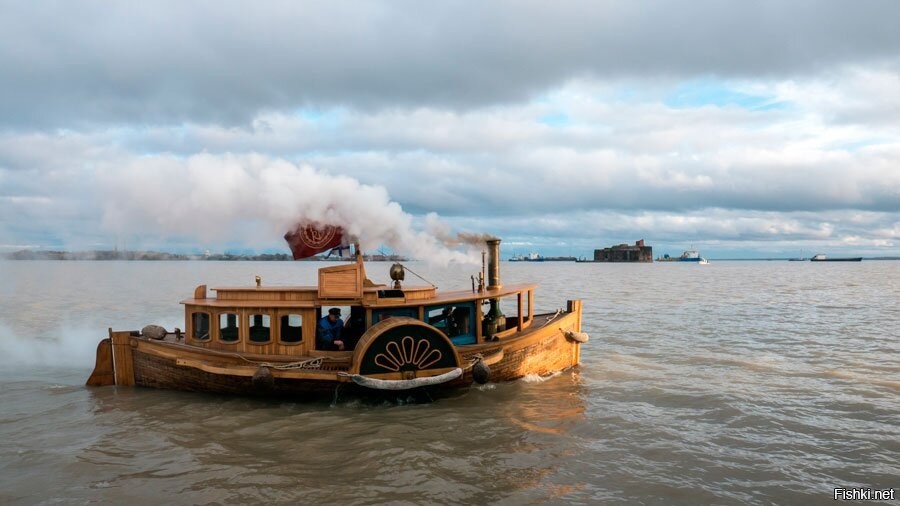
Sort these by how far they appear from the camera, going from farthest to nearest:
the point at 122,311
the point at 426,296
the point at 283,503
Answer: the point at 122,311 < the point at 426,296 < the point at 283,503

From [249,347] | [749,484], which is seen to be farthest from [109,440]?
[749,484]

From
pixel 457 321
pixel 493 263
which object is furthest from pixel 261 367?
pixel 493 263

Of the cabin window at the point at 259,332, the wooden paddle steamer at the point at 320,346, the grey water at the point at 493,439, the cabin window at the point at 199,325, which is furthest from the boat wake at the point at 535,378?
the cabin window at the point at 199,325

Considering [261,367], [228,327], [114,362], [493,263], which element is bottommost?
[114,362]

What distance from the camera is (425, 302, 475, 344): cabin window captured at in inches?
585

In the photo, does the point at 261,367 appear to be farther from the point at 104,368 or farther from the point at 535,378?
the point at 535,378

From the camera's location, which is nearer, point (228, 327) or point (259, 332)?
point (259, 332)

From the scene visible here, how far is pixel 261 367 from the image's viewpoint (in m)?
12.7

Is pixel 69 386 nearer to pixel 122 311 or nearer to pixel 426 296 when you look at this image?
pixel 426 296

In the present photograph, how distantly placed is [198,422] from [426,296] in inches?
220

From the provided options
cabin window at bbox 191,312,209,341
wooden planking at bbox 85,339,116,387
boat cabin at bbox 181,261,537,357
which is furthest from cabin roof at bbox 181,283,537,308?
wooden planking at bbox 85,339,116,387

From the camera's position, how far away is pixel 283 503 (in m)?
8.48

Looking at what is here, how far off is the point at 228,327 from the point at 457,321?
556 centimetres

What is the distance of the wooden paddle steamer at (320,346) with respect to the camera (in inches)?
504
